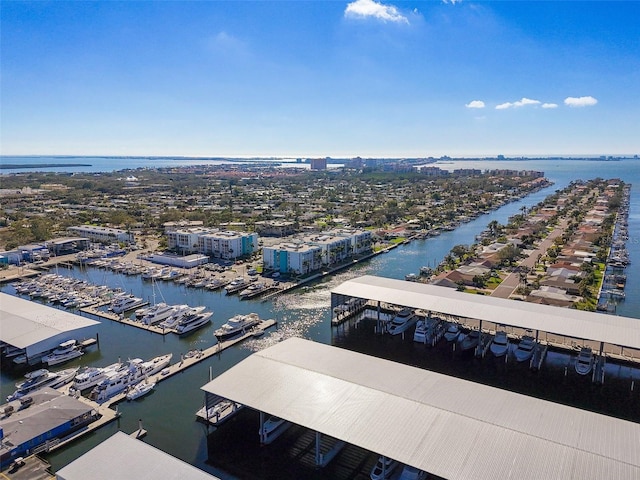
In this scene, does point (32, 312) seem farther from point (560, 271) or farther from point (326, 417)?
point (560, 271)

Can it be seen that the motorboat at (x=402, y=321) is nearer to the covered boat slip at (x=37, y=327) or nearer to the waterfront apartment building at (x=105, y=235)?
the covered boat slip at (x=37, y=327)

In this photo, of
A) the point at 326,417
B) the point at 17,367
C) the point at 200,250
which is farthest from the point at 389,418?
the point at 200,250

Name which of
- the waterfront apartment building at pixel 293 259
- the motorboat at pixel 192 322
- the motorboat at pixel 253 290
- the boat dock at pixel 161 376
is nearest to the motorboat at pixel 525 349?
the boat dock at pixel 161 376

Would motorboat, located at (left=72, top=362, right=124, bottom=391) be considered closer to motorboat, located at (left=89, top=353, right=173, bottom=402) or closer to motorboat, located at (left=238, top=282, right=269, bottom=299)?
motorboat, located at (left=89, top=353, right=173, bottom=402)

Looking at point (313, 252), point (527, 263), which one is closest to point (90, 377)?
point (313, 252)

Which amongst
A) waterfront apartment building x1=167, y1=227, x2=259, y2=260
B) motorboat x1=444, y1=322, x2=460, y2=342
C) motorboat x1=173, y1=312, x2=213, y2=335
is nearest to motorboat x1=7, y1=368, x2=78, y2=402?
motorboat x1=173, y1=312, x2=213, y2=335
